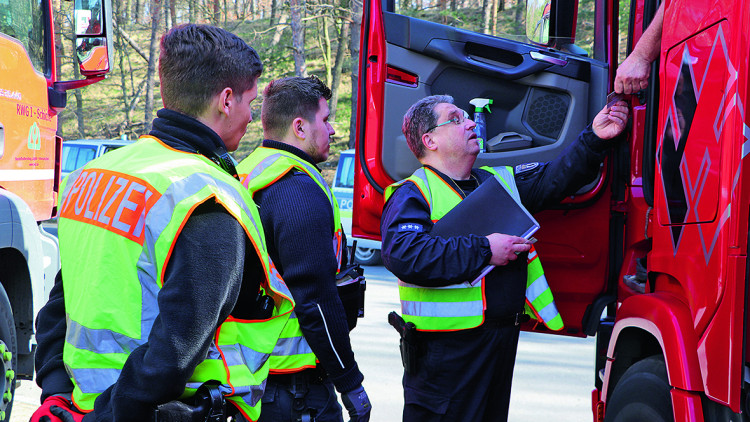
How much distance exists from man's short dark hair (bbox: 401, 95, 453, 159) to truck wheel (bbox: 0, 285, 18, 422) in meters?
2.23

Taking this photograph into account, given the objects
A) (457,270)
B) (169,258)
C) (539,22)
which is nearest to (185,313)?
(169,258)

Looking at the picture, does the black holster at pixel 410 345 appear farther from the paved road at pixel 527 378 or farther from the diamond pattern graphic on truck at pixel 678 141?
the paved road at pixel 527 378

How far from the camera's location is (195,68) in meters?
1.68

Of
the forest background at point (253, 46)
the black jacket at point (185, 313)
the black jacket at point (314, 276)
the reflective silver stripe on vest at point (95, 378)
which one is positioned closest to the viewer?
the black jacket at point (185, 313)

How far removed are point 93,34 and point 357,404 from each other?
304 cm

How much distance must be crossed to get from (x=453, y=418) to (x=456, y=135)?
3.99ft

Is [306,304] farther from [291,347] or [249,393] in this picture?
[249,393]

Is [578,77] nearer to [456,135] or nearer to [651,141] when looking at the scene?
[456,135]

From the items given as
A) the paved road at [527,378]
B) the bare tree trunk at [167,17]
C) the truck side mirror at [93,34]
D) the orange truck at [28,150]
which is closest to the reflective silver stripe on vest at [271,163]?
the orange truck at [28,150]

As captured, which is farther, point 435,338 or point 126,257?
point 435,338

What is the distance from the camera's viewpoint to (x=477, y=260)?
298cm

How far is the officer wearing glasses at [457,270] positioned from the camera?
301cm

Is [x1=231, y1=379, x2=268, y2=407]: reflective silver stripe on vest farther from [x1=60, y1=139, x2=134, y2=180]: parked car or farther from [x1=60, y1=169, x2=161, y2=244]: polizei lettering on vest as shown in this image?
[x1=60, y1=139, x2=134, y2=180]: parked car

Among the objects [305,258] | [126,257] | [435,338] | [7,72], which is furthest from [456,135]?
[7,72]
